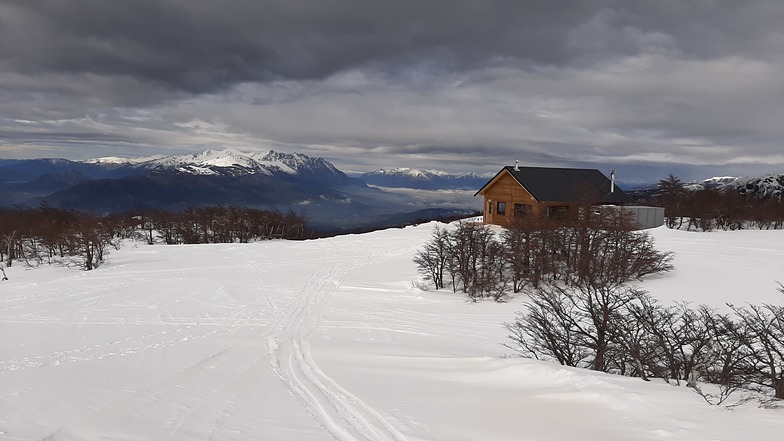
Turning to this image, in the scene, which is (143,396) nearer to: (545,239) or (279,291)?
(279,291)

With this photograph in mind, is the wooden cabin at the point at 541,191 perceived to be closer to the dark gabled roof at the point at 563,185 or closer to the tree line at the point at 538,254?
the dark gabled roof at the point at 563,185

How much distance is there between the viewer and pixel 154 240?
80.8 m

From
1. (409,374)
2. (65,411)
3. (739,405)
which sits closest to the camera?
(739,405)

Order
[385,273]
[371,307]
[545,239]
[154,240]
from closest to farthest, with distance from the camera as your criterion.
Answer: [371,307] < [545,239] < [385,273] < [154,240]

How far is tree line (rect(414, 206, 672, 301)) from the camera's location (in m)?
26.2

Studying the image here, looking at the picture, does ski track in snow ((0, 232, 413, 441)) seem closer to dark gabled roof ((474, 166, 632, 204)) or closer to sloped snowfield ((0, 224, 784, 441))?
sloped snowfield ((0, 224, 784, 441))

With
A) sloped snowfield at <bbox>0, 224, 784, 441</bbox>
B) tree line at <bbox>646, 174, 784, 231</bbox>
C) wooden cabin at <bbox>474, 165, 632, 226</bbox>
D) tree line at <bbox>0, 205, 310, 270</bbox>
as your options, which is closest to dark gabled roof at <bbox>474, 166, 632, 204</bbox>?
wooden cabin at <bbox>474, 165, 632, 226</bbox>

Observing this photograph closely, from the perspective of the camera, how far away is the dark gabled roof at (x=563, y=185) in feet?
142

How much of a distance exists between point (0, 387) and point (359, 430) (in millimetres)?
8377

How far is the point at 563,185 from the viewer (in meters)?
45.2

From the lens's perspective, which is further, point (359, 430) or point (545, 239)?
point (545, 239)

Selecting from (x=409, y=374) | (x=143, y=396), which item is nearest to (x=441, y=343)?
(x=409, y=374)

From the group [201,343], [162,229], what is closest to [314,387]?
[201,343]

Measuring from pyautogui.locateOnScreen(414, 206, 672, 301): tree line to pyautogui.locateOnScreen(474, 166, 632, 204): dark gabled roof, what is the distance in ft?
44.9
